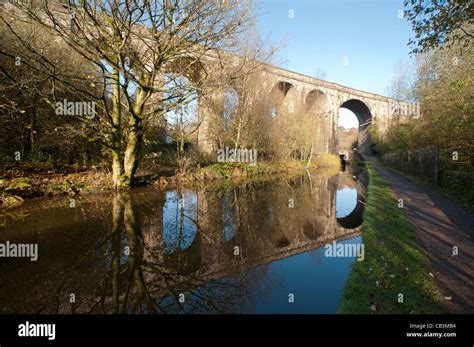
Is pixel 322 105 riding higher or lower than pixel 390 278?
higher

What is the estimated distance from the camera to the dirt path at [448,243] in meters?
3.14

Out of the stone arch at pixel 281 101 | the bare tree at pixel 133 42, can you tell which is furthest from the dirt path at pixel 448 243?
the stone arch at pixel 281 101

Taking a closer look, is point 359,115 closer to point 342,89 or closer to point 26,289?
point 342,89

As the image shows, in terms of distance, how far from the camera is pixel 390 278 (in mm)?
3586

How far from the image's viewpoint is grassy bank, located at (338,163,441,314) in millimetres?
2953

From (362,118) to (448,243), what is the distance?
61155 mm

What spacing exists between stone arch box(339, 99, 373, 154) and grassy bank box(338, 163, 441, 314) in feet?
169

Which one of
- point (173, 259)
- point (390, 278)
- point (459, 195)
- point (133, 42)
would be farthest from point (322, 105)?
point (173, 259)

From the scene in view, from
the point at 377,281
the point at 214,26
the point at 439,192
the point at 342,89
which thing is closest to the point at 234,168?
the point at 214,26

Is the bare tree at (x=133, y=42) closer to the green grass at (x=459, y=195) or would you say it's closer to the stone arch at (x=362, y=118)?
the green grass at (x=459, y=195)

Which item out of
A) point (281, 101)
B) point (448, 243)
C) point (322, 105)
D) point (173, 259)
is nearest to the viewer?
point (173, 259)

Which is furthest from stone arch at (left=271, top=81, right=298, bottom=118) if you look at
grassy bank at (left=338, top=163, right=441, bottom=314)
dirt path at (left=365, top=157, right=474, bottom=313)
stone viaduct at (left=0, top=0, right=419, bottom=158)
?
grassy bank at (left=338, top=163, right=441, bottom=314)

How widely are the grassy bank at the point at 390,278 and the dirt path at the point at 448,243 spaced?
0.16 m

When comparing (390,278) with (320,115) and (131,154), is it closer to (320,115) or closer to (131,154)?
(131,154)
